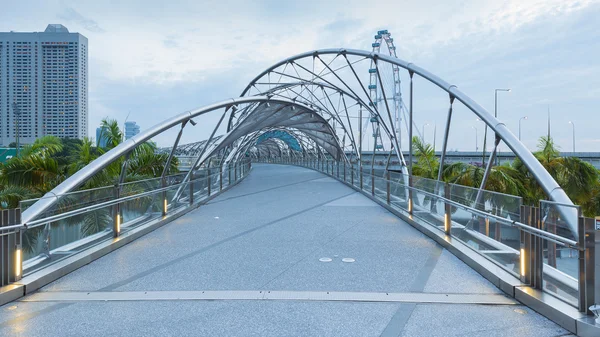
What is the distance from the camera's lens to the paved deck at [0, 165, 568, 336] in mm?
3930

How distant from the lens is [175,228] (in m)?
9.53

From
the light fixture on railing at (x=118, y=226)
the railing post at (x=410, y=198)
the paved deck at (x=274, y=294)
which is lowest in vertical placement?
the paved deck at (x=274, y=294)

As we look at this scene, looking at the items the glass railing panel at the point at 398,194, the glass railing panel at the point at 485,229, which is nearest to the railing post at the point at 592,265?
the glass railing panel at the point at 485,229

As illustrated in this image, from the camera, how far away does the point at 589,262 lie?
3.73 m

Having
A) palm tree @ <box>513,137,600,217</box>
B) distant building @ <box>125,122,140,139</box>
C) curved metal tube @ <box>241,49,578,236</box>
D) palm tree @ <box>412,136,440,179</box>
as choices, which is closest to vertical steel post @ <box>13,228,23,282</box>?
curved metal tube @ <box>241,49,578,236</box>

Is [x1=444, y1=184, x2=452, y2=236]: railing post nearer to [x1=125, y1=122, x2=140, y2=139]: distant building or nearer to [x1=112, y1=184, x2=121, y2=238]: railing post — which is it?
[x1=112, y1=184, x2=121, y2=238]: railing post

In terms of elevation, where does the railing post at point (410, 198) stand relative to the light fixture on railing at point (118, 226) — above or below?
above

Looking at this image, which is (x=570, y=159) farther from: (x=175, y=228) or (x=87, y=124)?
(x=87, y=124)

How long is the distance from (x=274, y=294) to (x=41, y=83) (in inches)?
3799

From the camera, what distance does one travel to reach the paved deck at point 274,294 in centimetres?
393

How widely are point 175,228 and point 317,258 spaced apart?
4.24 meters

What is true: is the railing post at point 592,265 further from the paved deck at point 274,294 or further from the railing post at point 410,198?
the railing post at point 410,198

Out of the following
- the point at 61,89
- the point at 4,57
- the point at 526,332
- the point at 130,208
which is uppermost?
the point at 4,57

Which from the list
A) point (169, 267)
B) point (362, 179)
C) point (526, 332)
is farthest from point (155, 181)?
point (362, 179)
